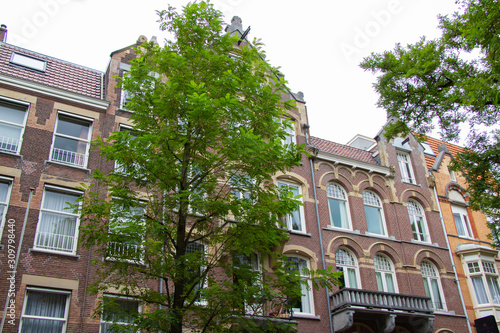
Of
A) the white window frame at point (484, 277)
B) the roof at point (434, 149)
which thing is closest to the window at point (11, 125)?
the roof at point (434, 149)

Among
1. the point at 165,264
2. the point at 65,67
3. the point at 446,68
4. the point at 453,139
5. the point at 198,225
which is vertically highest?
the point at 65,67

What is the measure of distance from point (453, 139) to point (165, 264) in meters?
13.2

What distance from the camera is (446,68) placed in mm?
16359

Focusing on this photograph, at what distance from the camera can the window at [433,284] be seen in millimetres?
23188

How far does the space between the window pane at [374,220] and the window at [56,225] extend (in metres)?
14.7

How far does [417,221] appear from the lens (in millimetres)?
25516

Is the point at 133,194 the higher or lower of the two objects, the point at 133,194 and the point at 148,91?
the lower

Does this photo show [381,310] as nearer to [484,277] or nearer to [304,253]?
[304,253]

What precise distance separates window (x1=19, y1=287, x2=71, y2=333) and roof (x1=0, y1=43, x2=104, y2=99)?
328 inches

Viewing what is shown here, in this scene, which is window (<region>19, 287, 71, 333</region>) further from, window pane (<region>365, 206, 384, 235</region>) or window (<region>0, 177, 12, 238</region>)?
window pane (<region>365, 206, 384, 235</region>)

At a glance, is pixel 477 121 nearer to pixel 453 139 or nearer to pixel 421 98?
pixel 453 139

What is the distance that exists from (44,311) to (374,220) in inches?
652

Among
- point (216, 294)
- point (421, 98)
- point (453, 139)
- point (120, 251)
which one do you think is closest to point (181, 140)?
point (120, 251)

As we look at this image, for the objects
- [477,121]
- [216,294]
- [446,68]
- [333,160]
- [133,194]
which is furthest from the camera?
[333,160]
